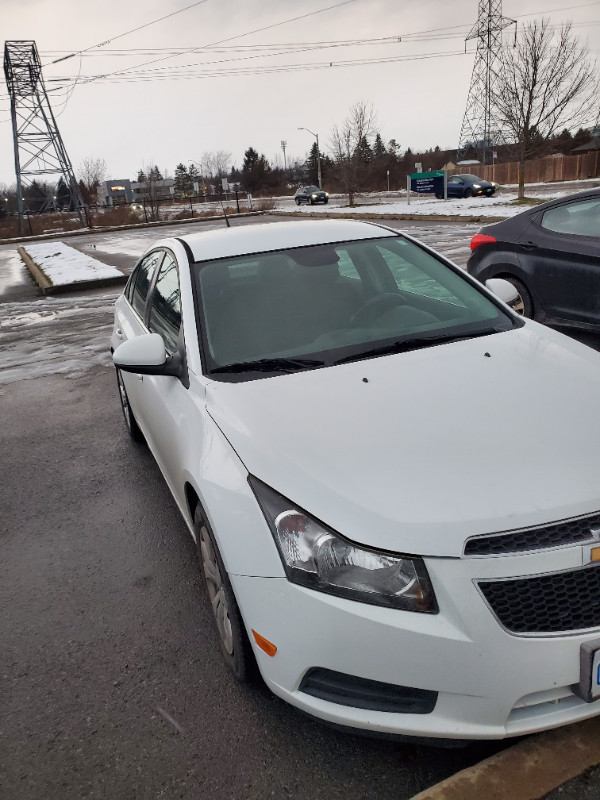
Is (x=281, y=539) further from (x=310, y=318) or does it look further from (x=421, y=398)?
(x=310, y=318)

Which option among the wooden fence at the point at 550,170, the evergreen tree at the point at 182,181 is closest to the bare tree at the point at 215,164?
the evergreen tree at the point at 182,181

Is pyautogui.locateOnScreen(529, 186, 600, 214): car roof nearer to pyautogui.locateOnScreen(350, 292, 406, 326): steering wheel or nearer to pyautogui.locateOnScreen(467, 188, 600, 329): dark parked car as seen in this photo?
pyautogui.locateOnScreen(467, 188, 600, 329): dark parked car

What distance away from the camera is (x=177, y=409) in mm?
2922

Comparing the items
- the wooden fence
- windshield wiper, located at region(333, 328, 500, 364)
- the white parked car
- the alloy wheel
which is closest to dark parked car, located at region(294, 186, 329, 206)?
the wooden fence

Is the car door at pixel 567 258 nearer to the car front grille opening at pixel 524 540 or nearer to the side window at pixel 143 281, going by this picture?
the side window at pixel 143 281

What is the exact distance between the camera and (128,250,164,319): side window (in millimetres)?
4105

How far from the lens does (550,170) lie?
53.9 meters

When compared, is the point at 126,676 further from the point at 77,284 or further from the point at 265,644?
the point at 77,284

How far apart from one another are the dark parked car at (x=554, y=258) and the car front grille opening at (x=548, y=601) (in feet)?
13.5

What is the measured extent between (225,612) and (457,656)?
0.98m

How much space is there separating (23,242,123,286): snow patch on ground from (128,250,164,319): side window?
390 inches

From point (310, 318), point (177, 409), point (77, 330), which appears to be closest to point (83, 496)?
point (177, 409)

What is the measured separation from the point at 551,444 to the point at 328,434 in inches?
28.0

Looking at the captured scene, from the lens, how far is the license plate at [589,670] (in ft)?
5.74
